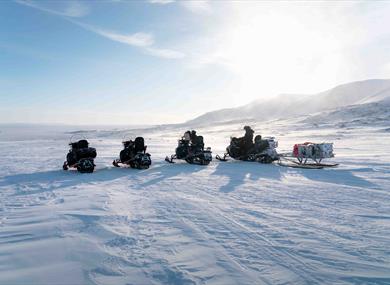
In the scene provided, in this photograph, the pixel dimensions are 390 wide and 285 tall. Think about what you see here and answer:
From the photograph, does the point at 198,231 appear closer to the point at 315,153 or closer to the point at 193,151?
the point at 315,153

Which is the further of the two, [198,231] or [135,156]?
[135,156]

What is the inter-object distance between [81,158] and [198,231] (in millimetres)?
10026

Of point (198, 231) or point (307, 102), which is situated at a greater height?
point (307, 102)

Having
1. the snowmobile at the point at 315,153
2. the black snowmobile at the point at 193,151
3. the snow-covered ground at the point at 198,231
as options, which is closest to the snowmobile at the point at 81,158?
the snow-covered ground at the point at 198,231

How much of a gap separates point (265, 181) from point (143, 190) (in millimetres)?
4455

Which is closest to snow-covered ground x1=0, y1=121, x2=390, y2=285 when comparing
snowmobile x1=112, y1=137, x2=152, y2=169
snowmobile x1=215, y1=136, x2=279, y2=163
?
snowmobile x1=112, y1=137, x2=152, y2=169

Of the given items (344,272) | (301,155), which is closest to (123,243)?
(344,272)

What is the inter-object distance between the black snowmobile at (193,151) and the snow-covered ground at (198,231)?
5.10 meters

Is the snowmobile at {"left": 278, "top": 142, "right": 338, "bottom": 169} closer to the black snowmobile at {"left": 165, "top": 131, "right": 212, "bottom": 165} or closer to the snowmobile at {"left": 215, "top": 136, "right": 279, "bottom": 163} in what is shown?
the snowmobile at {"left": 215, "top": 136, "right": 279, "bottom": 163}

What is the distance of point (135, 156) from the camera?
16.4 metres

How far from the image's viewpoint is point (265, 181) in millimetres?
12609

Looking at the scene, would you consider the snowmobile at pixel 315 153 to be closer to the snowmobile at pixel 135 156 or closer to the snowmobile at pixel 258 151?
the snowmobile at pixel 258 151

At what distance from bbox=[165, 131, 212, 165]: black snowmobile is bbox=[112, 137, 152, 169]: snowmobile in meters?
2.32

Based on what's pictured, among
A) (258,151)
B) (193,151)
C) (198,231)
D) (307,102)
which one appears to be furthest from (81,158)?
(307,102)
